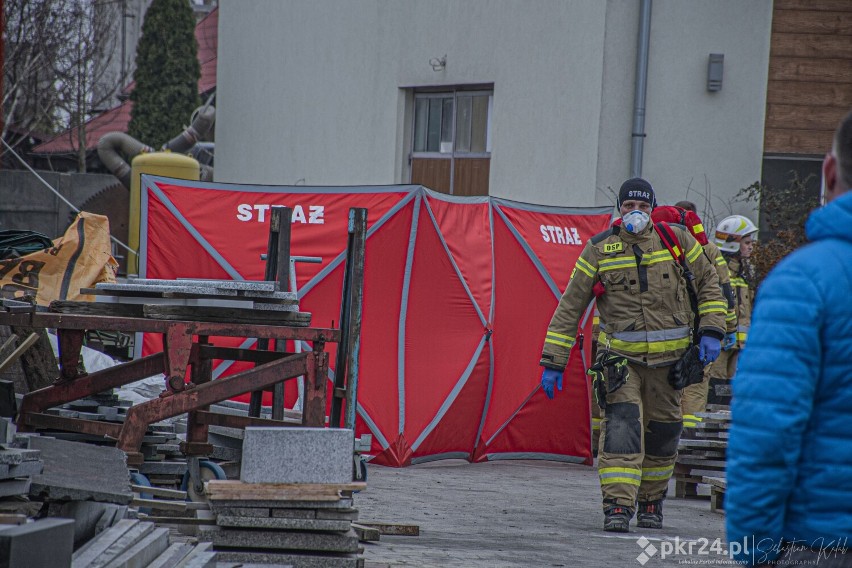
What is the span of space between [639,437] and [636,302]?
86cm

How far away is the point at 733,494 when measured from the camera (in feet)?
9.70

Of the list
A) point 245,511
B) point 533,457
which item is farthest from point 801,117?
point 245,511

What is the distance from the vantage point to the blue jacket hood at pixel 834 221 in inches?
115

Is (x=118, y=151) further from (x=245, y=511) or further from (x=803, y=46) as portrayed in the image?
(x=245, y=511)

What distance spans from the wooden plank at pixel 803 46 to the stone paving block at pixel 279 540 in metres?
11.4

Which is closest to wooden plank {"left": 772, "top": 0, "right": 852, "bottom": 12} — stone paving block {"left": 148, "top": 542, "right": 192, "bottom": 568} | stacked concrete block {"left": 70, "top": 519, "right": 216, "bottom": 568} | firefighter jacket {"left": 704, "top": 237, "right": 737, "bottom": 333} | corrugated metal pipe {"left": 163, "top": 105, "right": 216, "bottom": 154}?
firefighter jacket {"left": 704, "top": 237, "right": 737, "bottom": 333}

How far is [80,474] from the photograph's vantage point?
552 centimetres

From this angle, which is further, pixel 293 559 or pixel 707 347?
pixel 707 347

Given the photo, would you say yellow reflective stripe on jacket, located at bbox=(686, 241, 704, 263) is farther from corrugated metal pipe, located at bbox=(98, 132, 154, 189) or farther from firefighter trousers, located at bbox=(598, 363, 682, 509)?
corrugated metal pipe, located at bbox=(98, 132, 154, 189)

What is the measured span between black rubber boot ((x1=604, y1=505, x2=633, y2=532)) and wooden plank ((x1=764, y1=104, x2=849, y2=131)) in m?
8.88

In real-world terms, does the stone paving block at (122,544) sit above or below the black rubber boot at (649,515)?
above

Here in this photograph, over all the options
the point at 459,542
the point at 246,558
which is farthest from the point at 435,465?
the point at 246,558

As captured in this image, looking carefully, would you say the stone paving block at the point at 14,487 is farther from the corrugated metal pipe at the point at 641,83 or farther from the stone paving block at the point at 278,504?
the corrugated metal pipe at the point at 641,83

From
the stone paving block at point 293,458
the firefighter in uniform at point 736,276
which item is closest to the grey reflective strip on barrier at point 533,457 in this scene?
the firefighter in uniform at point 736,276
